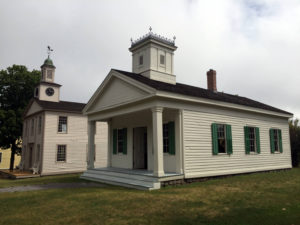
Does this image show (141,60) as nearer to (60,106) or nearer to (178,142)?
(178,142)

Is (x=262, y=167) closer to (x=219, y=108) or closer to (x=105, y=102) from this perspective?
(x=219, y=108)

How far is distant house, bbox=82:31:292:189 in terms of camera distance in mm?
11352

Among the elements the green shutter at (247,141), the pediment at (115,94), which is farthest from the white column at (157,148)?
the green shutter at (247,141)

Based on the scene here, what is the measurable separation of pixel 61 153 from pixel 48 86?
7.33 metres

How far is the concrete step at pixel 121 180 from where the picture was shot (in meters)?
10.2

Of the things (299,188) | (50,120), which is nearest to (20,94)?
(50,120)

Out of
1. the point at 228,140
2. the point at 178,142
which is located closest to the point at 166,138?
the point at 178,142

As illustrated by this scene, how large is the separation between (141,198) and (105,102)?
25.1 feet

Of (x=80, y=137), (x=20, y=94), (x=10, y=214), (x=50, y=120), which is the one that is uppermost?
(x=20, y=94)

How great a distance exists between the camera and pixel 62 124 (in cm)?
2284

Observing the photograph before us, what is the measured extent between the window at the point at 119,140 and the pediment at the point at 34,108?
9922 millimetres

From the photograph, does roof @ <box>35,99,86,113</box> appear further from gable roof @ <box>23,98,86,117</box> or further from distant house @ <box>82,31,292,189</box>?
distant house @ <box>82,31,292,189</box>

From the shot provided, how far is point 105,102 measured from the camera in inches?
579

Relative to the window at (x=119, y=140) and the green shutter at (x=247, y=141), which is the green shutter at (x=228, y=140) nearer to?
the green shutter at (x=247, y=141)
